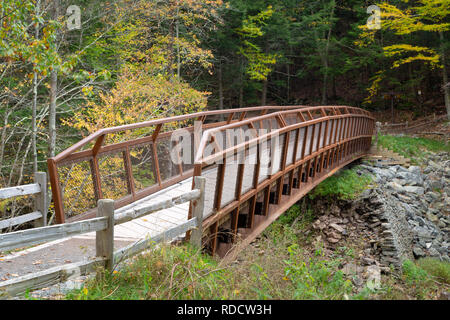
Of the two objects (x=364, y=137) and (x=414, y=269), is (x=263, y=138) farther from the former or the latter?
Answer: (x=364, y=137)

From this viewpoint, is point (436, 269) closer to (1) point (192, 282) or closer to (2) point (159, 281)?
(1) point (192, 282)

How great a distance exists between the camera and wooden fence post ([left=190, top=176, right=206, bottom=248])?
185 inches

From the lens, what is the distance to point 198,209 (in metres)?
4.76

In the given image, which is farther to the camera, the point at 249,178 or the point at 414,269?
the point at 414,269

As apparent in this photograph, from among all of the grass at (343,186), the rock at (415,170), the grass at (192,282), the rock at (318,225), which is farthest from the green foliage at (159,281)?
the rock at (415,170)

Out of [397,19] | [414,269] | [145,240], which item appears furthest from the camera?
[397,19]

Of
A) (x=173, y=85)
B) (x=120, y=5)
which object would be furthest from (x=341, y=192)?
(x=120, y=5)

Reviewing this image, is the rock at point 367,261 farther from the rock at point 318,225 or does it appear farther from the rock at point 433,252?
the rock at point 433,252

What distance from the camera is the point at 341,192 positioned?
14.1m

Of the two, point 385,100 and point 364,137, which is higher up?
point 385,100

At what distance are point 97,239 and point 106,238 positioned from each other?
0.37 ft

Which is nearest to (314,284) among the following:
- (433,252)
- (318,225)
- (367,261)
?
(367,261)
